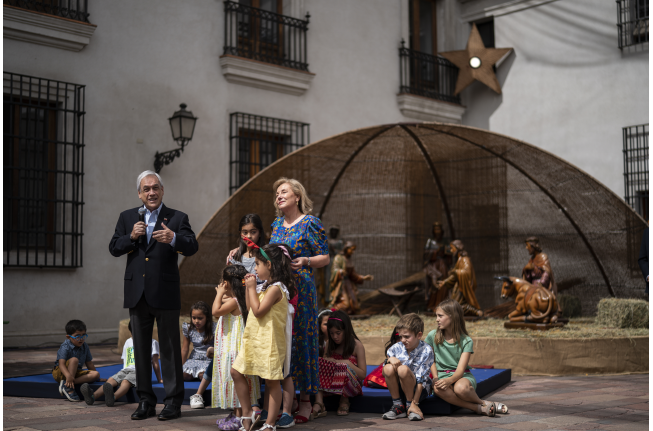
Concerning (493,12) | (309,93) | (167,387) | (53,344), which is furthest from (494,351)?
(493,12)

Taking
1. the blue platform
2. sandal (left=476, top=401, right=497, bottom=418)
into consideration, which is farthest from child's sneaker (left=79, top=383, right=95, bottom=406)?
sandal (left=476, top=401, right=497, bottom=418)

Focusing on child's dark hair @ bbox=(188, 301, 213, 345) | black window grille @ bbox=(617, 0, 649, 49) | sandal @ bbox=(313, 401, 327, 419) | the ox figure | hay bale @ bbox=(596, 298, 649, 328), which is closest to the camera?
sandal @ bbox=(313, 401, 327, 419)

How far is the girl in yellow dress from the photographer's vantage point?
4508mm

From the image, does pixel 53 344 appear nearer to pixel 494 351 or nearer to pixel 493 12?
pixel 494 351

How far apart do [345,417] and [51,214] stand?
7134mm

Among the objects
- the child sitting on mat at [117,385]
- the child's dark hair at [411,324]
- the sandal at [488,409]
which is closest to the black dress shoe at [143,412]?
the child sitting on mat at [117,385]

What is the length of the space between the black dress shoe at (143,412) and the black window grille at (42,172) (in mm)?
5696

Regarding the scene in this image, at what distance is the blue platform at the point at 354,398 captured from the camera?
5.45 meters

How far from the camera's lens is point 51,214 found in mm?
10719

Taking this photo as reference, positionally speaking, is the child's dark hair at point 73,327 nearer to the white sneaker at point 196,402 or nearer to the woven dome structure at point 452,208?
the white sneaker at point 196,402

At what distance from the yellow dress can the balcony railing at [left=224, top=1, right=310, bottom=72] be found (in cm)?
864

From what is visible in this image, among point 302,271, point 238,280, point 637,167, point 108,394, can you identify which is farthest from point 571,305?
point 108,394

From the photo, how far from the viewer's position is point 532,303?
28.8 feet

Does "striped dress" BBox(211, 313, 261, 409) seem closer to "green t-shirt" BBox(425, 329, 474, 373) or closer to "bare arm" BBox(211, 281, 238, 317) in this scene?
"bare arm" BBox(211, 281, 238, 317)
